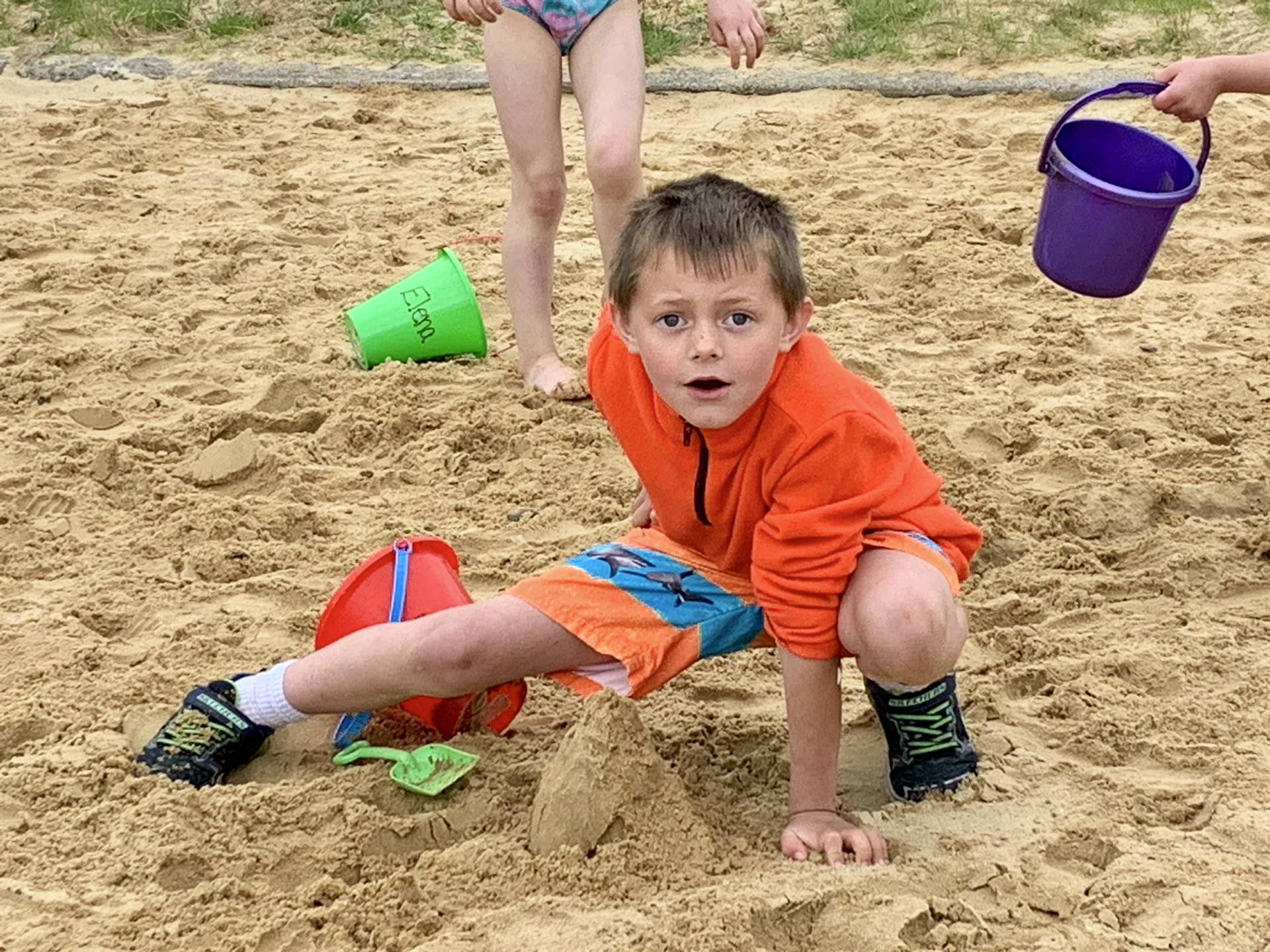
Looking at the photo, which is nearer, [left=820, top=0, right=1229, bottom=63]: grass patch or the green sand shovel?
the green sand shovel

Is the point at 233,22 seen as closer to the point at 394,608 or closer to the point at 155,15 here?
the point at 155,15

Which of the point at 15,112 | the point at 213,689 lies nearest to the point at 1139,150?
the point at 213,689

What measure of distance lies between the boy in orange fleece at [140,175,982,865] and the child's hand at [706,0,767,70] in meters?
1.10

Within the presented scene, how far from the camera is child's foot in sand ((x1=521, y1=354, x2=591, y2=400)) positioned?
3971mm

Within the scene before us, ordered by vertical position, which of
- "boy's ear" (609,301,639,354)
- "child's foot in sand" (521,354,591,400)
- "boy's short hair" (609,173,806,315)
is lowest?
"child's foot in sand" (521,354,591,400)

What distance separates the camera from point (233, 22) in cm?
712

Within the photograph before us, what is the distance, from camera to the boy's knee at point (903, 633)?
2.29m

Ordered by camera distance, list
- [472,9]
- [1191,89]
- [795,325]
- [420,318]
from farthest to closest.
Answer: [420,318], [472,9], [1191,89], [795,325]

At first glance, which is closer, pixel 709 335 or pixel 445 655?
pixel 709 335

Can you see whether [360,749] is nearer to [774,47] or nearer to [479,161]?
[479,161]

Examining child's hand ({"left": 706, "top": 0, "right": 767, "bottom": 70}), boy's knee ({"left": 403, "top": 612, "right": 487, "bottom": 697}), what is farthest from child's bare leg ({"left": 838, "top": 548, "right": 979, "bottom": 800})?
child's hand ({"left": 706, "top": 0, "right": 767, "bottom": 70})

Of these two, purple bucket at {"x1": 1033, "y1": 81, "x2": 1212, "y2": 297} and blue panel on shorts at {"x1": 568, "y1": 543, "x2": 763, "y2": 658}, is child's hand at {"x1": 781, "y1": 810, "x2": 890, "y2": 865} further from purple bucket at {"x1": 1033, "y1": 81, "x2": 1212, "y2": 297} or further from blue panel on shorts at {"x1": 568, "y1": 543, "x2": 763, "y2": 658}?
purple bucket at {"x1": 1033, "y1": 81, "x2": 1212, "y2": 297}

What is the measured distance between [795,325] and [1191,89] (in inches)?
43.8

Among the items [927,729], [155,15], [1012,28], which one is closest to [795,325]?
[927,729]
